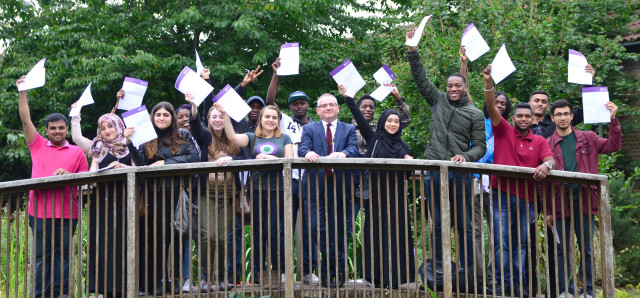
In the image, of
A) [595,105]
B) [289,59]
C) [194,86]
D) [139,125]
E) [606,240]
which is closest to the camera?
[606,240]

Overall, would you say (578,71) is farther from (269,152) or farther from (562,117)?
(269,152)

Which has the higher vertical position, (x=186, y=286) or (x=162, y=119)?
(x=162, y=119)

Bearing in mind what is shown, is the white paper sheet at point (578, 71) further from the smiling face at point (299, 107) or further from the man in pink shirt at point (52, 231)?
the man in pink shirt at point (52, 231)

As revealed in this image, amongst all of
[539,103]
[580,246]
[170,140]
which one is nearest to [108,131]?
[170,140]

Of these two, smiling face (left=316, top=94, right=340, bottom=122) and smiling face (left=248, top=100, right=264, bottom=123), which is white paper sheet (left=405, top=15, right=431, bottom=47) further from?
smiling face (left=248, top=100, right=264, bottom=123)

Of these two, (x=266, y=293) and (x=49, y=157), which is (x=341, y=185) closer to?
(x=266, y=293)

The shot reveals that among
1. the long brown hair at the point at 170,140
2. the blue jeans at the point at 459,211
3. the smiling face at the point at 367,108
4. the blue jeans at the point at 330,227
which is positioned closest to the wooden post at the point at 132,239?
the long brown hair at the point at 170,140

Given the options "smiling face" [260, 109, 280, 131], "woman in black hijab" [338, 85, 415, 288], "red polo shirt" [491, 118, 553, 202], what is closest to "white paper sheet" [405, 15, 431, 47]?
"red polo shirt" [491, 118, 553, 202]

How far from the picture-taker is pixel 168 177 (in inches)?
226

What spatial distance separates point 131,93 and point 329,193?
212cm

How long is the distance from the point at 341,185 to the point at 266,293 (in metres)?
1.12

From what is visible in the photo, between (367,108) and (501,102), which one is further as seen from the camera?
(367,108)

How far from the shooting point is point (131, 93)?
6457 millimetres

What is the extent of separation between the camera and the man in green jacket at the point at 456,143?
5.75m
